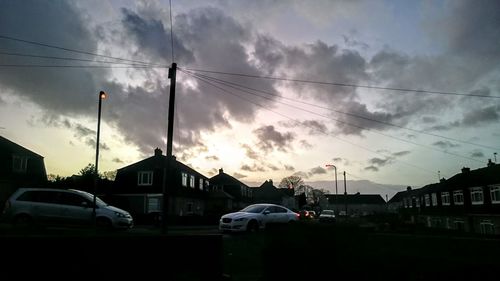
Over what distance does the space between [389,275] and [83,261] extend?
15.8 ft

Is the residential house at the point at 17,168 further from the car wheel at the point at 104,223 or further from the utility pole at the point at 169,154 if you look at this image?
the utility pole at the point at 169,154

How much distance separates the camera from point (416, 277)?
6695mm

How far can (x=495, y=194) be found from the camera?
130ft

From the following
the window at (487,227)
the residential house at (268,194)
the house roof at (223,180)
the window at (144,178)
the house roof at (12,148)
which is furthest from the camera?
the residential house at (268,194)

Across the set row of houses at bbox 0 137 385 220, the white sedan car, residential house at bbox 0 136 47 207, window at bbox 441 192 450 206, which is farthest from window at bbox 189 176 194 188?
the white sedan car

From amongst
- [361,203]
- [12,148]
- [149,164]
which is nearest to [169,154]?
[12,148]

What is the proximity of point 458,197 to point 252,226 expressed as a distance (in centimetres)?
3901

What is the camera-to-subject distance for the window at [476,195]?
4253cm

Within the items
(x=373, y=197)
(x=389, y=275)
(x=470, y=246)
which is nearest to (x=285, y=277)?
(x=389, y=275)

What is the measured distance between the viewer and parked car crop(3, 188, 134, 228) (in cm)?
1636

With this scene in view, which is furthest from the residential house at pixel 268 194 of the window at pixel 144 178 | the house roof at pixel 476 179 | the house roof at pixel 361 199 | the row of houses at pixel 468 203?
the house roof at pixel 361 199

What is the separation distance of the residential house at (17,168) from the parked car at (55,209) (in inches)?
885

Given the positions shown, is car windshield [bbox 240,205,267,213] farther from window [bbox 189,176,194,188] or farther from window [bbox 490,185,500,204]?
window [bbox 189,176,194,188]

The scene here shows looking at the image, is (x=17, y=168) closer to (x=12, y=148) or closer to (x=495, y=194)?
(x=12, y=148)
